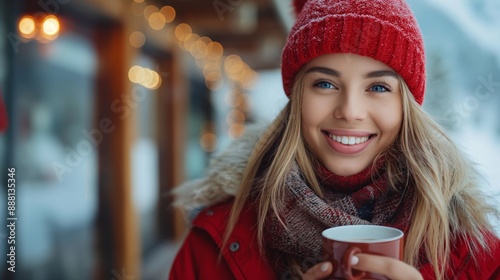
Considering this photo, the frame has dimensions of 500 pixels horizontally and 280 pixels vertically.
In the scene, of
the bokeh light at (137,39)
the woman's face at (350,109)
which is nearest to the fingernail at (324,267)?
the woman's face at (350,109)

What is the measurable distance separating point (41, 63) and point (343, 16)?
6.99 ft

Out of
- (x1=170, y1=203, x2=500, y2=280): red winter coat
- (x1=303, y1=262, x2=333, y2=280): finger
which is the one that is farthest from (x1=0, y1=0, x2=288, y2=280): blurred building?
(x1=303, y1=262, x2=333, y2=280): finger

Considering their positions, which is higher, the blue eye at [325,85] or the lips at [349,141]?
the blue eye at [325,85]

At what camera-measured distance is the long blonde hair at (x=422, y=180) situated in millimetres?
1041

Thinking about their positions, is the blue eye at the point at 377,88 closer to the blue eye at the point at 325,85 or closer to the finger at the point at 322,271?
the blue eye at the point at 325,85

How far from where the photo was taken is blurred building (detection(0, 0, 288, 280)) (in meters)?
2.52

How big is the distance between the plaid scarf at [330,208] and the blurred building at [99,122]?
2.30 ft

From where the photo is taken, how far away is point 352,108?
3.40 feet

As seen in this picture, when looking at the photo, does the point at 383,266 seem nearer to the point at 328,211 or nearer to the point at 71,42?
the point at 328,211

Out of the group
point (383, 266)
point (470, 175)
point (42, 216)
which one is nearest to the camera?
point (383, 266)

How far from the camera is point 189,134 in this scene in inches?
243

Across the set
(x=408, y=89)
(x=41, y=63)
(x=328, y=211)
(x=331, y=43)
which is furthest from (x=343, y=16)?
(x=41, y=63)

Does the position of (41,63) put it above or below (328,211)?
above

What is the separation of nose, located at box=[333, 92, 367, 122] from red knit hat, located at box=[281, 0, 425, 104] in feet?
0.30
